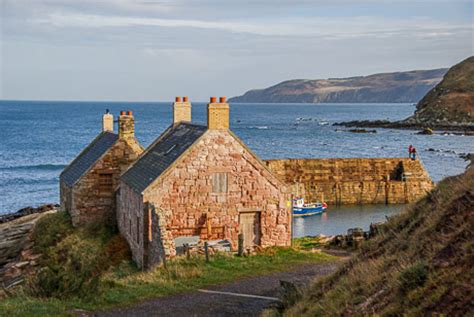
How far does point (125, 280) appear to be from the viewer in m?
19.8

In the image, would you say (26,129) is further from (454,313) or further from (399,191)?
(454,313)

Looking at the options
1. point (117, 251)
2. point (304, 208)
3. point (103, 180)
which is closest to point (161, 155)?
point (117, 251)

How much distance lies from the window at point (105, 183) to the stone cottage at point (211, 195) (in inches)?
181

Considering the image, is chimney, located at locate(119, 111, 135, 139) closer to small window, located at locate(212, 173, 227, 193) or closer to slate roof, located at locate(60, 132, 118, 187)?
slate roof, located at locate(60, 132, 118, 187)

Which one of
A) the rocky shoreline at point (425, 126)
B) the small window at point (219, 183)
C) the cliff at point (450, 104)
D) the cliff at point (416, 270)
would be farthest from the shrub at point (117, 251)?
the cliff at point (450, 104)

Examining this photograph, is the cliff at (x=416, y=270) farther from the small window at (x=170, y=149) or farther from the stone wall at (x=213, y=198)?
the small window at (x=170, y=149)

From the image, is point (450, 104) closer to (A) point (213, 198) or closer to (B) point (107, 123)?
(B) point (107, 123)

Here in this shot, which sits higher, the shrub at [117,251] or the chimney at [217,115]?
the chimney at [217,115]

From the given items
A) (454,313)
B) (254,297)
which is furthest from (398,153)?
(454,313)

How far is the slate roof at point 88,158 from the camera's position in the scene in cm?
3089

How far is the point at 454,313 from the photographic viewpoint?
34.3ft

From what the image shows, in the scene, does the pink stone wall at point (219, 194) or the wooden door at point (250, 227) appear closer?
the pink stone wall at point (219, 194)

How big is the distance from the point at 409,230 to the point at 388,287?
11.9 ft

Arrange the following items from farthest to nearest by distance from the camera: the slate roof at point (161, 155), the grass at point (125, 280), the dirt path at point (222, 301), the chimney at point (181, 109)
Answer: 1. the chimney at point (181, 109)
2. the slate roof at point (161, 155)
3. the grass at point (125, 280)
4. the dirt path at point (222, 301)
